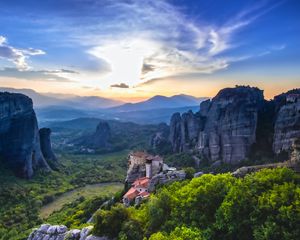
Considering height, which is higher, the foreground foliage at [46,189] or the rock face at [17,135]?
the rock face at [17,135]

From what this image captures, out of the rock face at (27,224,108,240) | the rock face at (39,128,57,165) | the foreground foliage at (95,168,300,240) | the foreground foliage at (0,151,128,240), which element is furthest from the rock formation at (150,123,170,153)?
the foreground foliage at (95,168,300,240)

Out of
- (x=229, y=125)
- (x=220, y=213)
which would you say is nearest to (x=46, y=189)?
(x=229, y=125)

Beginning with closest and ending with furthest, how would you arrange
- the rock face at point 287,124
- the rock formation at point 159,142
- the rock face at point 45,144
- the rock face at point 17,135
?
the rock face at point 287,124, the rock face at point 17,135, the rock face at point 45,144, the rock formation at point 159,142

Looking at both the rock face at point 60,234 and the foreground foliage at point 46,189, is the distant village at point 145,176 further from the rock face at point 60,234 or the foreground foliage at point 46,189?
the rock face at point 60,234

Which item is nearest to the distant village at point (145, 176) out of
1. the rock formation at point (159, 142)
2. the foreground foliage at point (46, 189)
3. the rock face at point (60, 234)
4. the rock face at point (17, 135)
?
the foreground foliage at point (46, 189)

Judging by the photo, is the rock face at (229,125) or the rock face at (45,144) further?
the rock face at (45,144)

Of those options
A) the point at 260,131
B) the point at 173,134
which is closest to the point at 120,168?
the point at 173,134

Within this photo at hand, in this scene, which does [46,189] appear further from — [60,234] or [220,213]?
[220,213]

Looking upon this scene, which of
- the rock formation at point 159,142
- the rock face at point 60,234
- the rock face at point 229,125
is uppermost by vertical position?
the rock face at point 229,125
